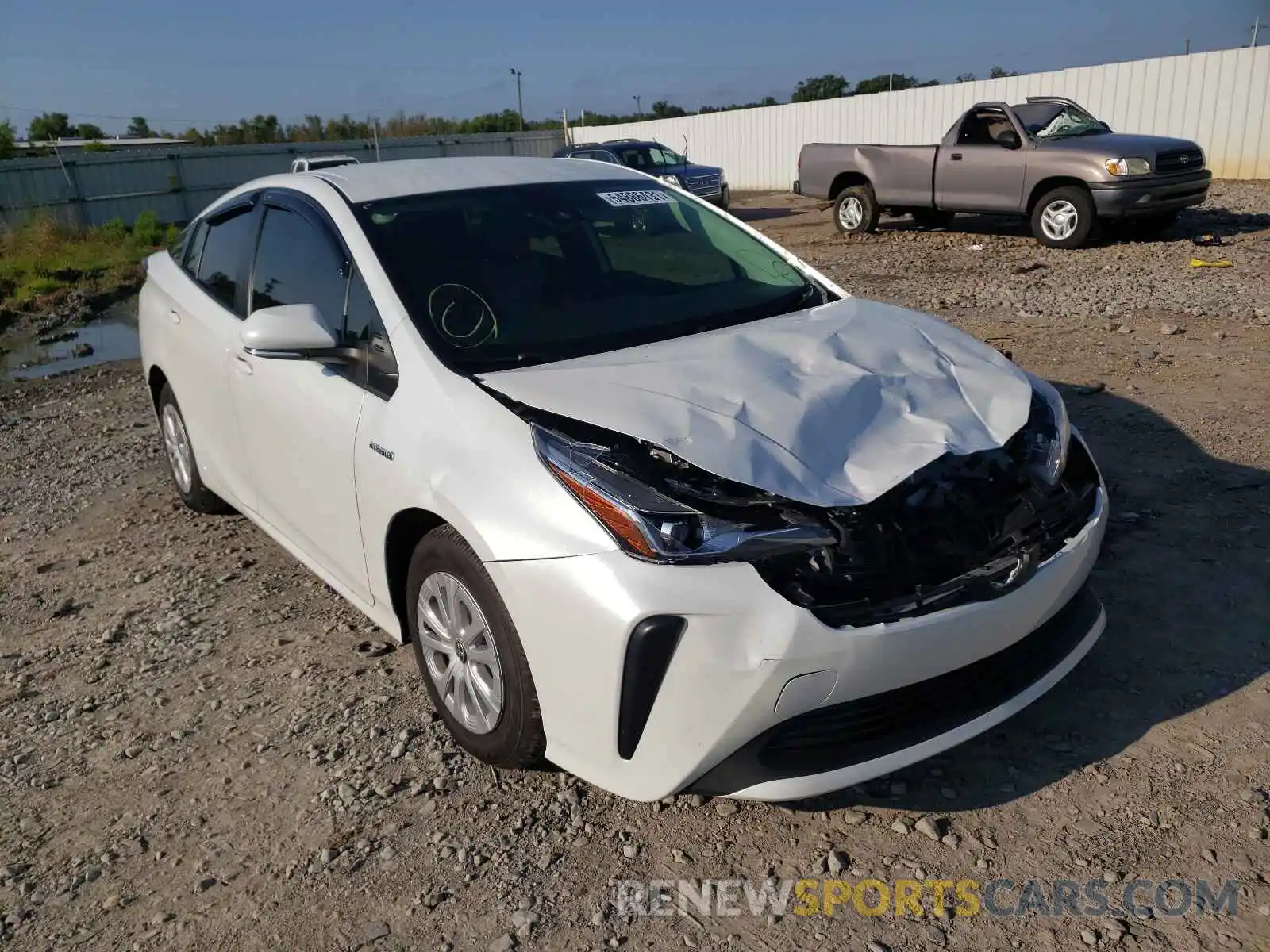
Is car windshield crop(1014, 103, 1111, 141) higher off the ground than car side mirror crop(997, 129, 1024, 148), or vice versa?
car windshield crop(1014, 103, 1111, 141)

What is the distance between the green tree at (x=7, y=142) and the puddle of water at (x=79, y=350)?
29.1 meters

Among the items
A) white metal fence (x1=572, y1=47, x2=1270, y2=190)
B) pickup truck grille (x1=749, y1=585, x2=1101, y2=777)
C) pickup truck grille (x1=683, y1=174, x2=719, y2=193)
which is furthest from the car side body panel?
pickup truck grille (x1=749, y1=585, x2=1101, y2=777)

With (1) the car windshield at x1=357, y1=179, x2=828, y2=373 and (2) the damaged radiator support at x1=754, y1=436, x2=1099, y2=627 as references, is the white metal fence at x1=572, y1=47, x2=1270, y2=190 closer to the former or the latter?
(1) the car windshield at x1=357, y1=179, x2=828, y2=373

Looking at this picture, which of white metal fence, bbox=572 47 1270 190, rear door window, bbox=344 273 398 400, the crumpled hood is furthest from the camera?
white metal fence, bbox=572 47 1270 190

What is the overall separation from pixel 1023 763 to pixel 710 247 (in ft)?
7.52

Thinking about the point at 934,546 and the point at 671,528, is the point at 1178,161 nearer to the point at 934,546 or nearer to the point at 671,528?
the point at 934,546

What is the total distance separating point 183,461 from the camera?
5.13 meters

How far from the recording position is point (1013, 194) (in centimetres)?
1213

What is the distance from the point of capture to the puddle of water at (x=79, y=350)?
10.5 meters

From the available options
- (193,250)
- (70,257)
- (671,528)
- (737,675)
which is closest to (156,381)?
(193,250)

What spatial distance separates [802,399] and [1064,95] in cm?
2095

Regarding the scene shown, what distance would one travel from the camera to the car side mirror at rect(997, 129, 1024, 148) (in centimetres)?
1209

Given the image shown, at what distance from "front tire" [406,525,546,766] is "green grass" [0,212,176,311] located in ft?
40.9

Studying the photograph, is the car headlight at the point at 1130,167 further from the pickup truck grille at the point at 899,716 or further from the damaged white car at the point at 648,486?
the pickup truck grille at the point at 899,716
